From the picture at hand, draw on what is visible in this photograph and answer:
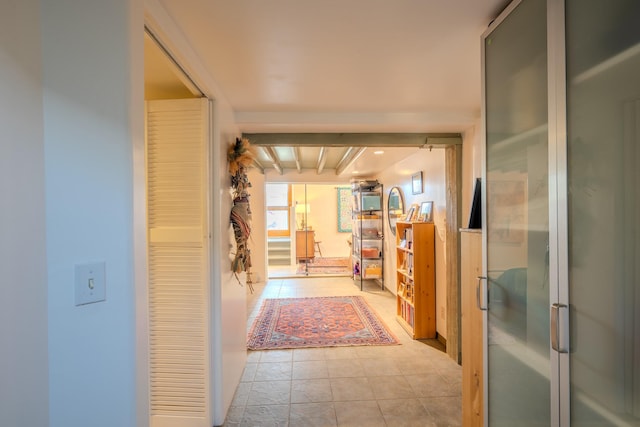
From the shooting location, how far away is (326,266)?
25.8ft

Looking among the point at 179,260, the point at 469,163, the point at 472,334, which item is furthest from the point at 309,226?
the point at 472,334

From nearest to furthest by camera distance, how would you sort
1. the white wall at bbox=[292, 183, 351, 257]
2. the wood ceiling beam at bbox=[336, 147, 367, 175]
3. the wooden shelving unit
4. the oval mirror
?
the wood ceiling beam at bbox=[336, 147, 367, 175]
the oval mirror
the wooden shelving unit
the white wall at bbox=[292, 183, 351, 257]

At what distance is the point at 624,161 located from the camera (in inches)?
31.5

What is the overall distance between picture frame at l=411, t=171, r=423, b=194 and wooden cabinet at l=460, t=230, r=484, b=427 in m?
1.97

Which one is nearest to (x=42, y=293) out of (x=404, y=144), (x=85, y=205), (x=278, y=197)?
(x=85, y=205)

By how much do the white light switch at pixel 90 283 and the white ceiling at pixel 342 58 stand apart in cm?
105

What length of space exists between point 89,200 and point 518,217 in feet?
5.04

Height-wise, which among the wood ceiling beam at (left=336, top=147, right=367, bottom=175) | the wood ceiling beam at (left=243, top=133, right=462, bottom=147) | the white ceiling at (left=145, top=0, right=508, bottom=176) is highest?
the white ceiling at (left=145, top=0, right=508, bottom=176)

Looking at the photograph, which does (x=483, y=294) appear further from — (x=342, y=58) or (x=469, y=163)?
(x=469, y=163)

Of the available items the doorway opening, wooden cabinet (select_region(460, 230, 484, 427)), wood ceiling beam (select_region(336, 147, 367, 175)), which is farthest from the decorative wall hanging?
the doorway opening

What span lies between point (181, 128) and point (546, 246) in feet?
6.57

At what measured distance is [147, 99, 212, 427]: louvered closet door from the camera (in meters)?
1.88

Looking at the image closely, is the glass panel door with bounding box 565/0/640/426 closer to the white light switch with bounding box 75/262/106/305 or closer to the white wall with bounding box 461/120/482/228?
the white light switch with bounding box 75/262/106/305

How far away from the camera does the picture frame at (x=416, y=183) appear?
3754 mm
